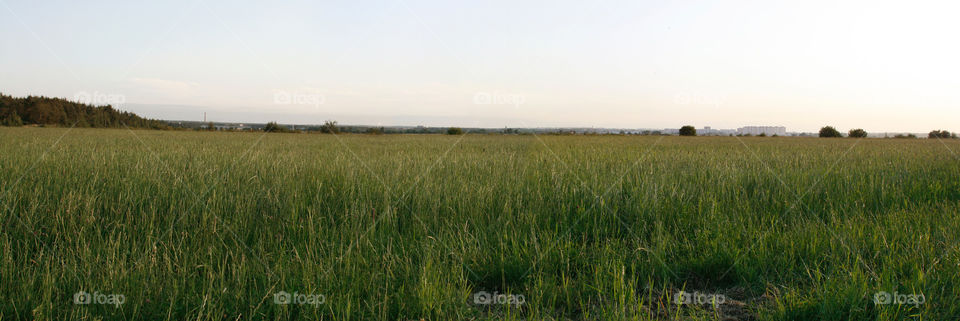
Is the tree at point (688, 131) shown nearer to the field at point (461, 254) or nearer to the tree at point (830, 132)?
the tree at point (830, 132)

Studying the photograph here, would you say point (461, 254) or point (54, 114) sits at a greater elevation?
point (54, 114)

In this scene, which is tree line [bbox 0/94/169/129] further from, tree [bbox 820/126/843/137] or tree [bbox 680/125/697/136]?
tree [bbox 820/126/843/137]

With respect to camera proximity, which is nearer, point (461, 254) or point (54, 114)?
point (461, 254)

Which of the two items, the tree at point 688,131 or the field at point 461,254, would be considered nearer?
the field at point 461,254

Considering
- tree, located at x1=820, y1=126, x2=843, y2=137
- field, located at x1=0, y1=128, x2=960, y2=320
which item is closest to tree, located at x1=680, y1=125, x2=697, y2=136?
tree, located at x1=820, y1=126, x2=843, y2=137

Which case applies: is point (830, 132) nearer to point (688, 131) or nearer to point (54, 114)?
point (688, 131)

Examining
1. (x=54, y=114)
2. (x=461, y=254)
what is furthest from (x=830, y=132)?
(x=54, y=114)

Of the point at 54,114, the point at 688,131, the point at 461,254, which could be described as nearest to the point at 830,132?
the point at 688,131

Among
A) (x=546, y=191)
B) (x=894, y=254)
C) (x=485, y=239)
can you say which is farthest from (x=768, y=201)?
(x=485, y=239)

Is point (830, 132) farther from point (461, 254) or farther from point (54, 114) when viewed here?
point (54, 114)

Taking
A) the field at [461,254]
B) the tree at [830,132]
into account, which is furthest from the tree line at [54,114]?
the tree at [830,132]

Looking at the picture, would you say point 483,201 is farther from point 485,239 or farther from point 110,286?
point 110,286

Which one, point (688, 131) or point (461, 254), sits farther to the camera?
point (688, 131)

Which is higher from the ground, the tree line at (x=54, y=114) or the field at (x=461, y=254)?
the tree line at (x=54, y=114)
